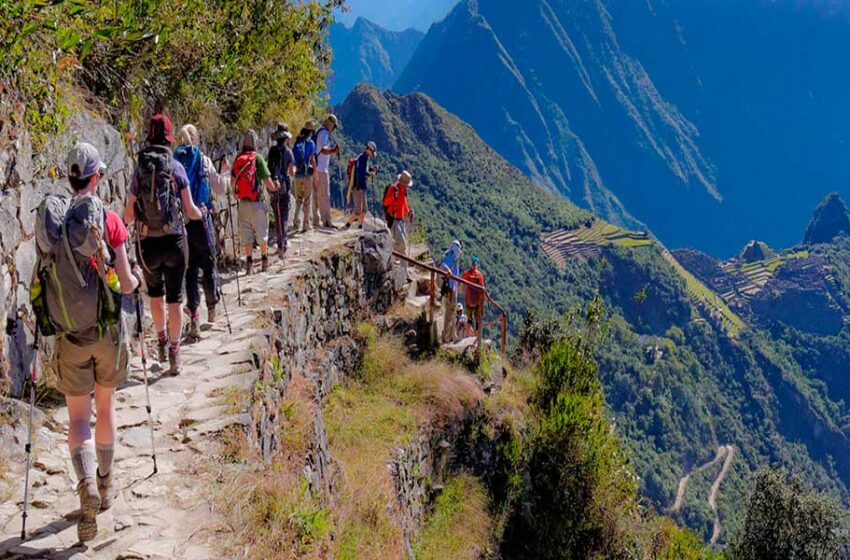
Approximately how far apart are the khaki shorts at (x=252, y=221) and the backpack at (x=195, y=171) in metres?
2.24

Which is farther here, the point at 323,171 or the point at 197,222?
the point at 323,171

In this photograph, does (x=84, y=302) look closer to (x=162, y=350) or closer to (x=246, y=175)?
(x=162, y=350)

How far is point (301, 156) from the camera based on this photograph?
12.0m

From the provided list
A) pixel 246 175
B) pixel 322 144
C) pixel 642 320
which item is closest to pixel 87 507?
pixel 246 175

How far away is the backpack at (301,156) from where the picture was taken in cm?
1195

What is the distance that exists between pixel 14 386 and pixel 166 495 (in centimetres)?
169

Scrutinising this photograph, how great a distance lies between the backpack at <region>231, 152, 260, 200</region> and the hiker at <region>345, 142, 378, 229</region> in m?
4.28

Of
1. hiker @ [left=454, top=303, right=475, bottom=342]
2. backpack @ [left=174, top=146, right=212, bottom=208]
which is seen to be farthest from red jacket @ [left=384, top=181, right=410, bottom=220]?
backpack @ [left=174, top=146, right=212, bottom=208]

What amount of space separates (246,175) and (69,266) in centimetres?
548

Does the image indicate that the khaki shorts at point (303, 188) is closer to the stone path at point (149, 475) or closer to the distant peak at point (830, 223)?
the stone path at point (149, 475)

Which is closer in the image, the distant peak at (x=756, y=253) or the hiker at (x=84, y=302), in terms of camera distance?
the hiker at (x=84, y=302)

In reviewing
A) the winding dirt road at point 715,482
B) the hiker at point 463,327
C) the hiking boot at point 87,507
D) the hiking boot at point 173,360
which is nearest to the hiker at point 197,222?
the hiking boot at point 173,360

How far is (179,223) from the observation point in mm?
6258

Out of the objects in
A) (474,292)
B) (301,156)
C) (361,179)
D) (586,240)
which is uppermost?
(301,156)
